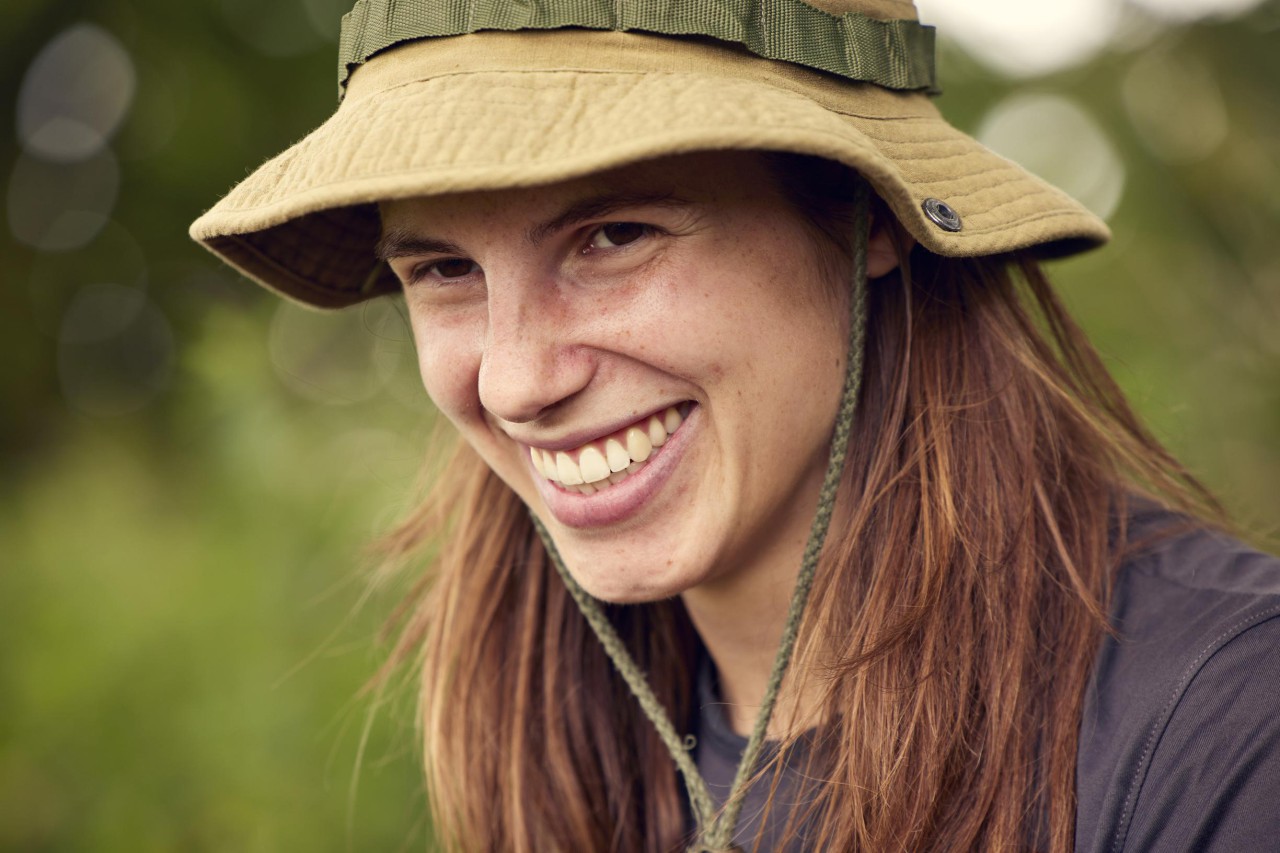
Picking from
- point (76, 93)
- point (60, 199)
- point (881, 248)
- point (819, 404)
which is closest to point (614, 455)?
point (819, 404)

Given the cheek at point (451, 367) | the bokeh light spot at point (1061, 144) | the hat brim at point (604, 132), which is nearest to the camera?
the hat brim at point (604, 132)

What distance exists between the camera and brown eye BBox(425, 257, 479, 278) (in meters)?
1.69

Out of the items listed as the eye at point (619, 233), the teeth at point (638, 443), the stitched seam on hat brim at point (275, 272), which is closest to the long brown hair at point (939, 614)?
the eye at point (619, 233)

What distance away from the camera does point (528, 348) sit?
154 cm

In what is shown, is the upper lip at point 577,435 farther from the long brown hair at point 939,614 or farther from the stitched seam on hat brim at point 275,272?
the stitched seam on hat brim at point 275,272

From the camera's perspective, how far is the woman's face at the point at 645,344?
5.01 ft

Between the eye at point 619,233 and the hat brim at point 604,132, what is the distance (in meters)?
0.22

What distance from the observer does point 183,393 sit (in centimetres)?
464

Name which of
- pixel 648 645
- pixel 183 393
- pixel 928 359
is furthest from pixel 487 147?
pixel 183 393

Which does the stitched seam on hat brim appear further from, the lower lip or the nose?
the lower lip

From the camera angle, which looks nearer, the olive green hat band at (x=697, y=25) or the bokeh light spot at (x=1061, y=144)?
the olive green hat band at (x=697, y=25)

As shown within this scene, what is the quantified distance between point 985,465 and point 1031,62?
4550 millimetres

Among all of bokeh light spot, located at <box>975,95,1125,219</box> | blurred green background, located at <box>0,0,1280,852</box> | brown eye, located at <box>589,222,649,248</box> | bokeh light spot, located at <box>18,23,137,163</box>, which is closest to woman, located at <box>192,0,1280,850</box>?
brown eye, located at <box>589,222,649,248</box>

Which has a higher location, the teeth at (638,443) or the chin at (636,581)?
the teeth at (638,443)
